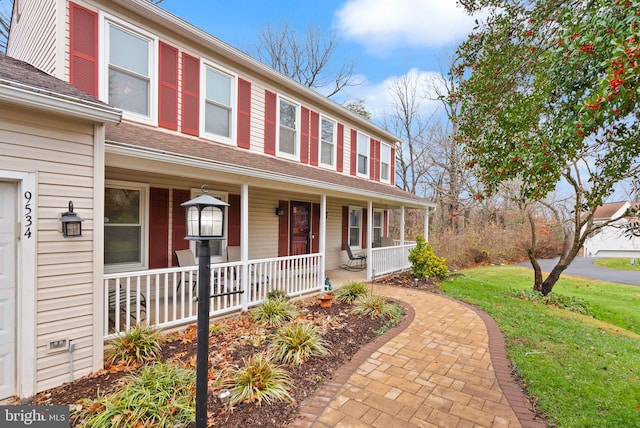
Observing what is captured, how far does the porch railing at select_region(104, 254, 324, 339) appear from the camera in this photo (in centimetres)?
418

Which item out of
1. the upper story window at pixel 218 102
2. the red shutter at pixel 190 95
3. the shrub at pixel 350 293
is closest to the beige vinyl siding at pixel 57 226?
the red shutter at pixel 190 95

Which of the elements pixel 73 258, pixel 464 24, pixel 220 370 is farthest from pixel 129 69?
pixel 464 24

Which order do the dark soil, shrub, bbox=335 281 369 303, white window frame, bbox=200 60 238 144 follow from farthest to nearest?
shrub, bbox=335 281 369 303
white window frame, bbox=200 60 238 144
the dark soil

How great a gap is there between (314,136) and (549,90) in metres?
6.78

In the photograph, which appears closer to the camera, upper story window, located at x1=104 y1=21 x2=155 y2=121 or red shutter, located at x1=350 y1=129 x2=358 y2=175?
upper story window, located at x1=104 y1=21 x2=155 y2=121

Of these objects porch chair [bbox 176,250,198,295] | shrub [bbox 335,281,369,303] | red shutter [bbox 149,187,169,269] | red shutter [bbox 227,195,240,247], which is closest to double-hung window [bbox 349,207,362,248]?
shrub [bbox 335,281,369,303]

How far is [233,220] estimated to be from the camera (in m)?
7.22

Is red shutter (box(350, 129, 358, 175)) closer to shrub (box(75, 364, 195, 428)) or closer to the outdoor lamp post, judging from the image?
the outdoor lamp post

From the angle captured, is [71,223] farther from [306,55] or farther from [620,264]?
[620,264]

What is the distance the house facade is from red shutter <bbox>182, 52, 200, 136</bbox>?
0.02 meters

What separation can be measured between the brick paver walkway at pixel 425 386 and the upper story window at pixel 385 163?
8.12 metres

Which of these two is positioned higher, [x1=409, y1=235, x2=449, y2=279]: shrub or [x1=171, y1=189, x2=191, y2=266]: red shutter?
[x1=171, y1=189, x2=191, y2=266]: red shutter

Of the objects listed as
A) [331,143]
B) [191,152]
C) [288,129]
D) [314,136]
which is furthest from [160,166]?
[331,143]

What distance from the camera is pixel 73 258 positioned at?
3.38m
